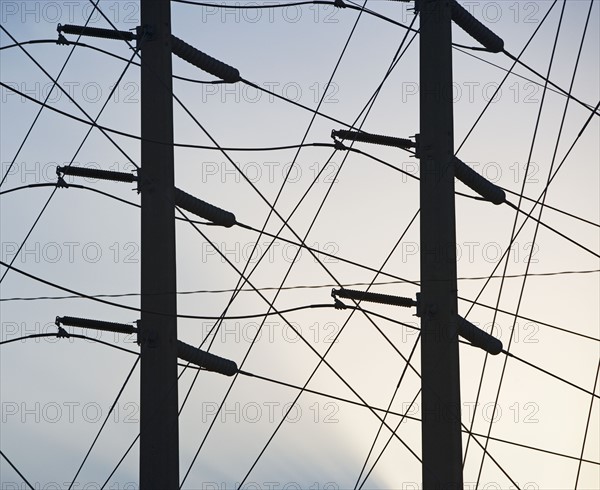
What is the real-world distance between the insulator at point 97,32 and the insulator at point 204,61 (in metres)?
0.58

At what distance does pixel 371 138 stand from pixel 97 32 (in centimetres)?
399

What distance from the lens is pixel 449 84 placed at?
18.0 metres

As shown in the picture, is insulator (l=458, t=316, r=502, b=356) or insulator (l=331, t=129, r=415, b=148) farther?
insulator (l=331, t=129, r=415, b=148)

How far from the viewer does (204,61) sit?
18016mm

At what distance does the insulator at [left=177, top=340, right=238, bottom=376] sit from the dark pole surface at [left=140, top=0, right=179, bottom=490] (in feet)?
1.41

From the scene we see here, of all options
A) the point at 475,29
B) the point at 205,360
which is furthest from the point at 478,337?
the point at 475,29

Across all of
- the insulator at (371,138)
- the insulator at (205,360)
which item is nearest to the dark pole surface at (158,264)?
the insulator at (205,360)

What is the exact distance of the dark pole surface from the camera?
15.4 metres

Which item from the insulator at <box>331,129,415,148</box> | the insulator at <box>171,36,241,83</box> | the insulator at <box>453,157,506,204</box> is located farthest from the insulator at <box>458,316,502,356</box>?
the insulator at <box>171,36,241,83</box>

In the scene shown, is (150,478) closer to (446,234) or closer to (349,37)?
(446,234)

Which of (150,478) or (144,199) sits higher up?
(144,199)

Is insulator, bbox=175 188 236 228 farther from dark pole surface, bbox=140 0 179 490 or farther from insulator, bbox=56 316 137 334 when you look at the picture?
insulator, bbox=56 316 137 334

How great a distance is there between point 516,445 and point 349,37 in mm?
6257

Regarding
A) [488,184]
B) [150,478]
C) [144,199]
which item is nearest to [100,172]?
[144,199]
